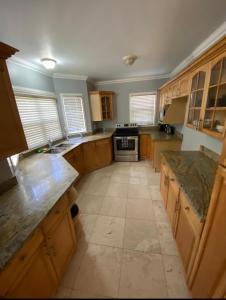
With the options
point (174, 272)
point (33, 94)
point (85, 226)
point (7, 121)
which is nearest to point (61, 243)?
point (85, 226)

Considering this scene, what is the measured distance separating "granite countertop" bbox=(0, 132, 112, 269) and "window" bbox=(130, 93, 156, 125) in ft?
10.2

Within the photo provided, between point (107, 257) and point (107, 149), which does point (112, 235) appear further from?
point (107, 149)

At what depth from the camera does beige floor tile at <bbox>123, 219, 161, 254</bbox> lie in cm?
168

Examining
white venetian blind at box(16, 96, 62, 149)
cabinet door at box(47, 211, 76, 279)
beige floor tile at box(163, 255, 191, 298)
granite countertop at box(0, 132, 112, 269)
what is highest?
white venetian blind at box(16, 96, 62, 149)

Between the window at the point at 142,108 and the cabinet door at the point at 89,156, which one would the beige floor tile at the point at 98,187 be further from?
the window at the point at 142,108

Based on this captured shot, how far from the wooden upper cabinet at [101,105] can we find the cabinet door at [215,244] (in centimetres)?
367

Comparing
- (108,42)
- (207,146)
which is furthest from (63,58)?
(207,146)

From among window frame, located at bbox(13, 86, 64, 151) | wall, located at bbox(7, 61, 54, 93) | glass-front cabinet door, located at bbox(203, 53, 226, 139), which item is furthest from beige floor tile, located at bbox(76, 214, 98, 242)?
wall, located at bbox(7, 61, 54, 93)

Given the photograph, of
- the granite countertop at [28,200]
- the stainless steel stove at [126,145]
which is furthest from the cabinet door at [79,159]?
the stainless steel stove at [126,145]

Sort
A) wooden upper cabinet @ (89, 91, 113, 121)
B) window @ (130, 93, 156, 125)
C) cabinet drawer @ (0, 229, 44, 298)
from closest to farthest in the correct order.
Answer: cabinet drawer @ (0, 229, 44, 298) < wooden upper cabinet @ (89, 91, 113, 121) < window @ (130, 93, 156, 125)

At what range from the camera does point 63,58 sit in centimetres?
243

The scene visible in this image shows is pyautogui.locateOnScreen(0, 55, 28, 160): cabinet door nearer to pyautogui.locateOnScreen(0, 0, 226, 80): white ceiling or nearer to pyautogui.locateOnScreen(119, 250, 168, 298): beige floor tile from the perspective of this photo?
pyautogui.locateOnScreen(0, 0, 226, 80): white ceiling

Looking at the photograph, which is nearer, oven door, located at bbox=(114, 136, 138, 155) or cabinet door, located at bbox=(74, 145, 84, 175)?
cabinet door, located at bbox=(74, 145, 84, 175)

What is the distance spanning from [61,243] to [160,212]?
1514 mm
